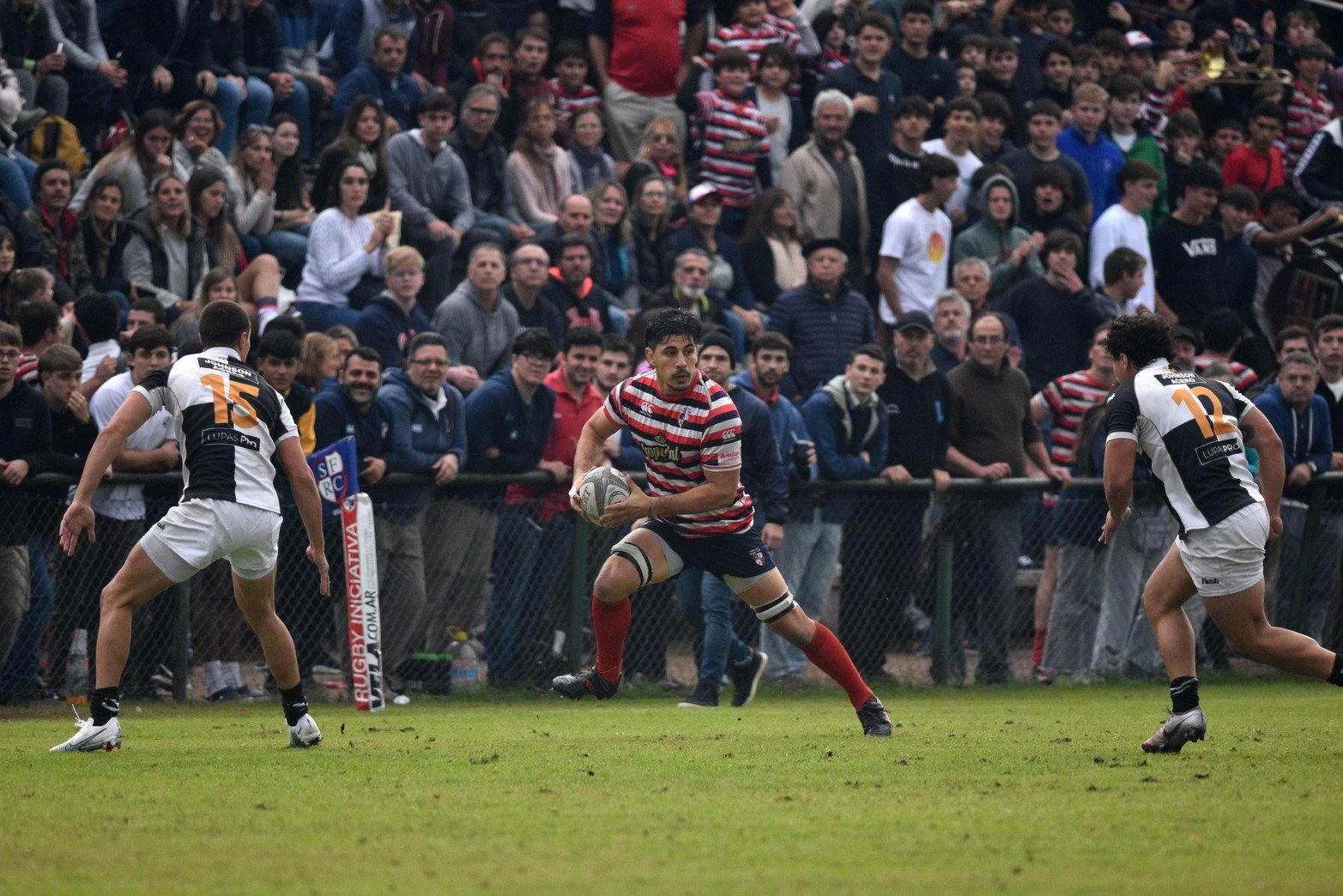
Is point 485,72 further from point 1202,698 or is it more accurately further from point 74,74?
point 1202,698

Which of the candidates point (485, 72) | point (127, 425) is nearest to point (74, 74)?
point (485, 72)

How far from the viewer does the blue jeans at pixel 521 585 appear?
39.5 feet

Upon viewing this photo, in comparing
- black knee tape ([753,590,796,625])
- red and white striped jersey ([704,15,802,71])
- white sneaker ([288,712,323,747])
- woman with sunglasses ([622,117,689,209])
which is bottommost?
white sneaker ([288,712,323,747])

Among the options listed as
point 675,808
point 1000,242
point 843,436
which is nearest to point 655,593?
point 843,436

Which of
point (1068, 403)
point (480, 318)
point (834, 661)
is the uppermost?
point (480, 318)

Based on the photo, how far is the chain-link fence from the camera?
36.6 ft

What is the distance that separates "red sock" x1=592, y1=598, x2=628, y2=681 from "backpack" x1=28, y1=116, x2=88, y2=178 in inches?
276

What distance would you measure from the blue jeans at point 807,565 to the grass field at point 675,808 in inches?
105

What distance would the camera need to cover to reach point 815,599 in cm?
1281

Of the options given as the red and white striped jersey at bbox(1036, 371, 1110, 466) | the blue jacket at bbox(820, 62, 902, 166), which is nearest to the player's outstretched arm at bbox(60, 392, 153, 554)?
the red and white striped jersey at bbox(1036, 371, 1110, 466)

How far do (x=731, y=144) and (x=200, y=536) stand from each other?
29.2ft

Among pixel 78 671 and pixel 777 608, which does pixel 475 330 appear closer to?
pixel 78 671

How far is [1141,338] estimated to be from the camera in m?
8.28

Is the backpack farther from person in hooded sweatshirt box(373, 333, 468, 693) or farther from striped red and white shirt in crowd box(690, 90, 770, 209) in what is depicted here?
striped red and white shirt in crowd box(690, 90, 770, 209)
